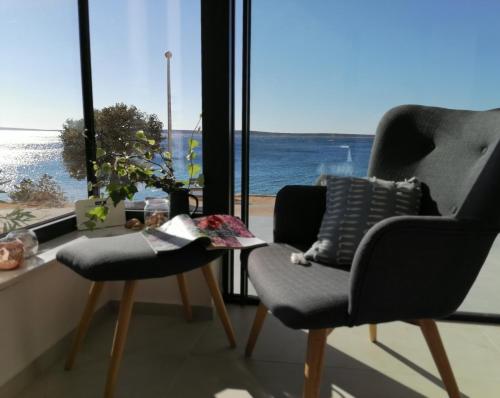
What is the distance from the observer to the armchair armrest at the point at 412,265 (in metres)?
0.99

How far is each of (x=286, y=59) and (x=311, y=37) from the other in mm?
137

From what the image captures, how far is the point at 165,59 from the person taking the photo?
6.09 feet

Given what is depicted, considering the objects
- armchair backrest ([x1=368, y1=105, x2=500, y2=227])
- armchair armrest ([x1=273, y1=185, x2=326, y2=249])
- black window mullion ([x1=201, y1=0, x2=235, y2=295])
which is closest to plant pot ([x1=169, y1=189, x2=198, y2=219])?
black window mullion ([x1=201, y1=0, x2=235, y2=295])

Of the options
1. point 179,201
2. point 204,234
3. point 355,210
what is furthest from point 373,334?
point 179,201

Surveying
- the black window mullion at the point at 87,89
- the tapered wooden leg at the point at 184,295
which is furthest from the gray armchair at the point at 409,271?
the black window mullion at the point at 87,89

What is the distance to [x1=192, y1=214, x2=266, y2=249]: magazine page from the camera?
1.30 meters

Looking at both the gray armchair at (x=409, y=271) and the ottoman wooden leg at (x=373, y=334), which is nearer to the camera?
the gray armchair at (x=409, y=271)

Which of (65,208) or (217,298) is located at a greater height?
(65,208)

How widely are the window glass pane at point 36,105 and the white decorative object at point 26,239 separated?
0.21 ft

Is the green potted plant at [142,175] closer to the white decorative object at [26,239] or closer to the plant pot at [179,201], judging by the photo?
the plant pot at [179,201]

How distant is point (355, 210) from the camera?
1376 millimetres

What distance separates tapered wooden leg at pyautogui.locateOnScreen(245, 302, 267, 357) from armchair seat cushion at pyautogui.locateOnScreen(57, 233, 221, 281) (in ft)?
0.93

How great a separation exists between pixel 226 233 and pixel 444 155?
0.80m

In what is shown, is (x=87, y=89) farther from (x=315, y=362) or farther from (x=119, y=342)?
(x=315, y=362)
